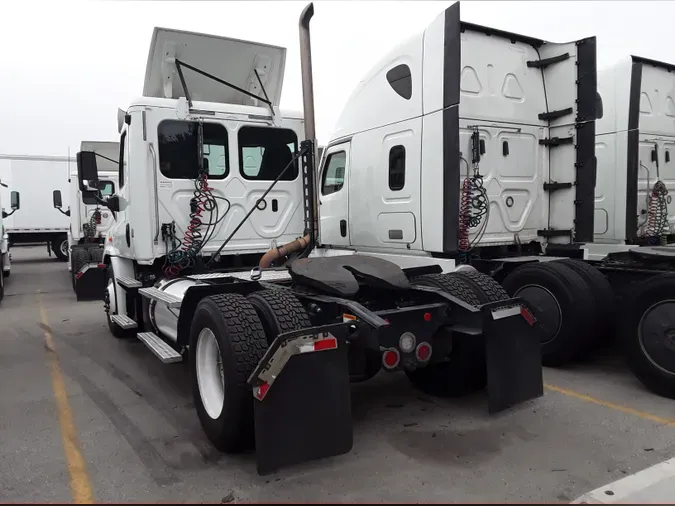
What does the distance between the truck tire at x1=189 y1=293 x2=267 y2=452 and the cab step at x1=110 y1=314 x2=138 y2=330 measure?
7.73 ft

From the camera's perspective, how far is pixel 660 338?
15.3 feet

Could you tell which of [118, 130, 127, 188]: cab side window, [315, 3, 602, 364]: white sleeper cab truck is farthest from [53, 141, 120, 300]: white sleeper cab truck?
[315, 3, 602, 364]: white sleeper cab truck

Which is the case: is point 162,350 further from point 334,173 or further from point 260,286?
point 334,173

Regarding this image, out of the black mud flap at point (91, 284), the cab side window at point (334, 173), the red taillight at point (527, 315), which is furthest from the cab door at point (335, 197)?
the black mud flap at point (91, 284)

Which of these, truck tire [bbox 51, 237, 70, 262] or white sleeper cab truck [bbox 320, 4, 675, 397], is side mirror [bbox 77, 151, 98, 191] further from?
truck tire [bbox 51, 237, 70, 262]

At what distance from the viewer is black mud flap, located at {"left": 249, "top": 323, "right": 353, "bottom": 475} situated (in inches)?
122

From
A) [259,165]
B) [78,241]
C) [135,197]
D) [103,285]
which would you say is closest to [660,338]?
[259,165]

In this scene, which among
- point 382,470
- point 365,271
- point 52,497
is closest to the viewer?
point 52,497

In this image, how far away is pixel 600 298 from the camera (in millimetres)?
5410

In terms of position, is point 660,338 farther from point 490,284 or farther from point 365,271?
point 365,271

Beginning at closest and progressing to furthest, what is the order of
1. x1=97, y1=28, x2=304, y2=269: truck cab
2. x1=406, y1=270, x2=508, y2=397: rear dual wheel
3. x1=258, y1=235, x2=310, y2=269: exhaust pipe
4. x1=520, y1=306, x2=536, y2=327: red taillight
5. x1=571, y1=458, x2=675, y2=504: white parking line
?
1. x1=571, y1=458, x2=675, y2=504: white parking line
2. x1=520, y1=306, x2=536, y2=327: red taillight
3. x1=406, y1=270, x2=508, y2=397: rear dual wheel
4. x1=97, y1=28, x2=304, y2=269: truck cab
5. x1=258, y1=235, x2=310, y2=269: exhaust pipe

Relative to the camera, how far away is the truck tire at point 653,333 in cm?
462

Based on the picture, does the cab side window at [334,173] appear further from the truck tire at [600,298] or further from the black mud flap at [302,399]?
the black mud flap at [302,399]

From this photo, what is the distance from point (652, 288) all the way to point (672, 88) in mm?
4997
